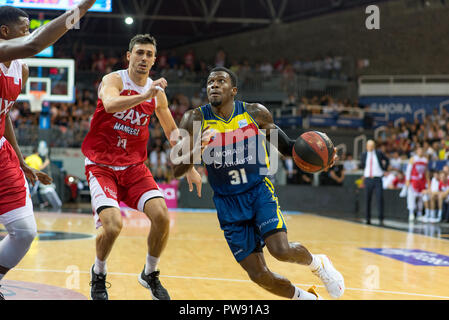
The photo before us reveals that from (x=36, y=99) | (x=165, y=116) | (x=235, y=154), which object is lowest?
(x=235, y=154)

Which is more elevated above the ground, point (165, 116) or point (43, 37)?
point (43, 37)

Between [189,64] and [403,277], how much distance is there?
2112 centimetres

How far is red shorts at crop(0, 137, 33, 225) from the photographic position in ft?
14.1

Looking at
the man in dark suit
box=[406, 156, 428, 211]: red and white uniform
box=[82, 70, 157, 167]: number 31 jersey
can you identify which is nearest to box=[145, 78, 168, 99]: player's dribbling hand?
box=[82, 70, 157, 167]: number 31 jersey

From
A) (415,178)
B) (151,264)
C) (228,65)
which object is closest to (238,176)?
(151,264)

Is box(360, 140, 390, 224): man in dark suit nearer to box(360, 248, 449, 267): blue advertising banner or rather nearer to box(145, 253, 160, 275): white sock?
box(360, 248, 449, 267): blue advertising banner

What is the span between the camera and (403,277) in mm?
6844

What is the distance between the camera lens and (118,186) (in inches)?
205

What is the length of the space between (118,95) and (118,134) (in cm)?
38

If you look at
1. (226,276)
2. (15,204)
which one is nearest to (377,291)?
(226,276)

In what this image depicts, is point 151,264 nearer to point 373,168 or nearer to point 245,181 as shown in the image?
point 245,181

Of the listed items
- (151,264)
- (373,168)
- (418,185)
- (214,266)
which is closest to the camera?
(151,264)

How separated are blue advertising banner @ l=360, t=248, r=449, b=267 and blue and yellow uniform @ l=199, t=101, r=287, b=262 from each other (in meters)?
4.04

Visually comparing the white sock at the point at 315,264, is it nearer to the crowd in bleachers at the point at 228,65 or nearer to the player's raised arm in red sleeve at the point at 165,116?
the player's raised arm in red sleeve at the point at 165,116
